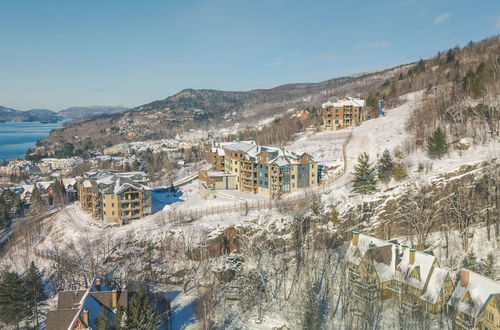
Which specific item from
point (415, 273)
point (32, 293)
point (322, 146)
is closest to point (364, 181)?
point (415, 273)

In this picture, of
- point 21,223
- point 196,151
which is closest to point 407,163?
point 21,223

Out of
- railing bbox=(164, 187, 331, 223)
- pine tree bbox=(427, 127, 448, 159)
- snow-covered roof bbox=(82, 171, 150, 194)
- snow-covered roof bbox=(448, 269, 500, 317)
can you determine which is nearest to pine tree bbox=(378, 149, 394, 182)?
pine tree bbox=(427, 127, 448, 159)

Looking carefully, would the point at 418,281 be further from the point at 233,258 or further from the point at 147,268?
the point at 147,268

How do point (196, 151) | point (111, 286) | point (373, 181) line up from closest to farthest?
point (111, 286), point (373, 181), point (196, 151)

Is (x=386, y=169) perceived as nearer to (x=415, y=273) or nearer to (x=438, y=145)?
(x=438, y=145)

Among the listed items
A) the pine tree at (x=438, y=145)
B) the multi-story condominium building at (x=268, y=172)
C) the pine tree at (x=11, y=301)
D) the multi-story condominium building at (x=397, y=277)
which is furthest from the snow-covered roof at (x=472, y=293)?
the pine tree at (x=11, y=301)

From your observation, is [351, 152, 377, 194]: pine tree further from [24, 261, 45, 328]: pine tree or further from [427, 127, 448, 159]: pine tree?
[24, 261, 45, 328]: pine tree
